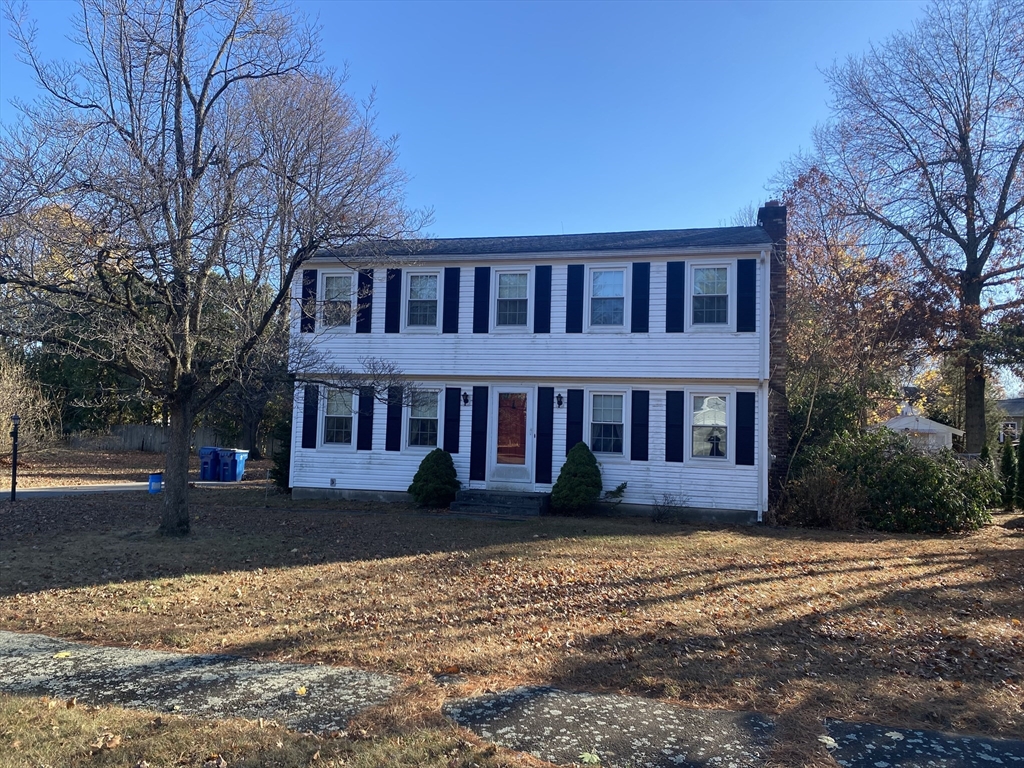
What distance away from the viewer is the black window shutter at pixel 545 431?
15.6 meters

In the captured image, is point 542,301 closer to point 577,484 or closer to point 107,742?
point 577,484

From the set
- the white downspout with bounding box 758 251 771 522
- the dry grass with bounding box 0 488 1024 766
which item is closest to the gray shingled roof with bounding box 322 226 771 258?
the white downspout with bounding box 758 251 771 522

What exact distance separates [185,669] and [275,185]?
751 centimetres

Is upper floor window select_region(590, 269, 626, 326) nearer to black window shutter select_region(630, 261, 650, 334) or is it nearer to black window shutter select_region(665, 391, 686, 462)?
black window shutter select_region(630, 261, 650, 334)

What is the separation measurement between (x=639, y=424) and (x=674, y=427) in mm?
720

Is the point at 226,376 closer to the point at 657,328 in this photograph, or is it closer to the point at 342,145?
the point at 342,145

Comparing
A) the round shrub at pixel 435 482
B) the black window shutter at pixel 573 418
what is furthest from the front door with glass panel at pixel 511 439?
the round shrub at pixel 435 482

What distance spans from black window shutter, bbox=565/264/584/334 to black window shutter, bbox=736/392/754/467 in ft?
11.9

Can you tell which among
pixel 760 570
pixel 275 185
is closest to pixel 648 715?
pixel 760 570

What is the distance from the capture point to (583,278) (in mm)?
15617

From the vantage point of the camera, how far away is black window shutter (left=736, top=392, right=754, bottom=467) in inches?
580

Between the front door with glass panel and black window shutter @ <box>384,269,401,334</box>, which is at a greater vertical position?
black window shutter @ <box>384,269,401,334</box>

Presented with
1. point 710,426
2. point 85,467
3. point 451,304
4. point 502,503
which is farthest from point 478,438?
point 85,467

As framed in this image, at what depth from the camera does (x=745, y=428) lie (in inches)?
582
